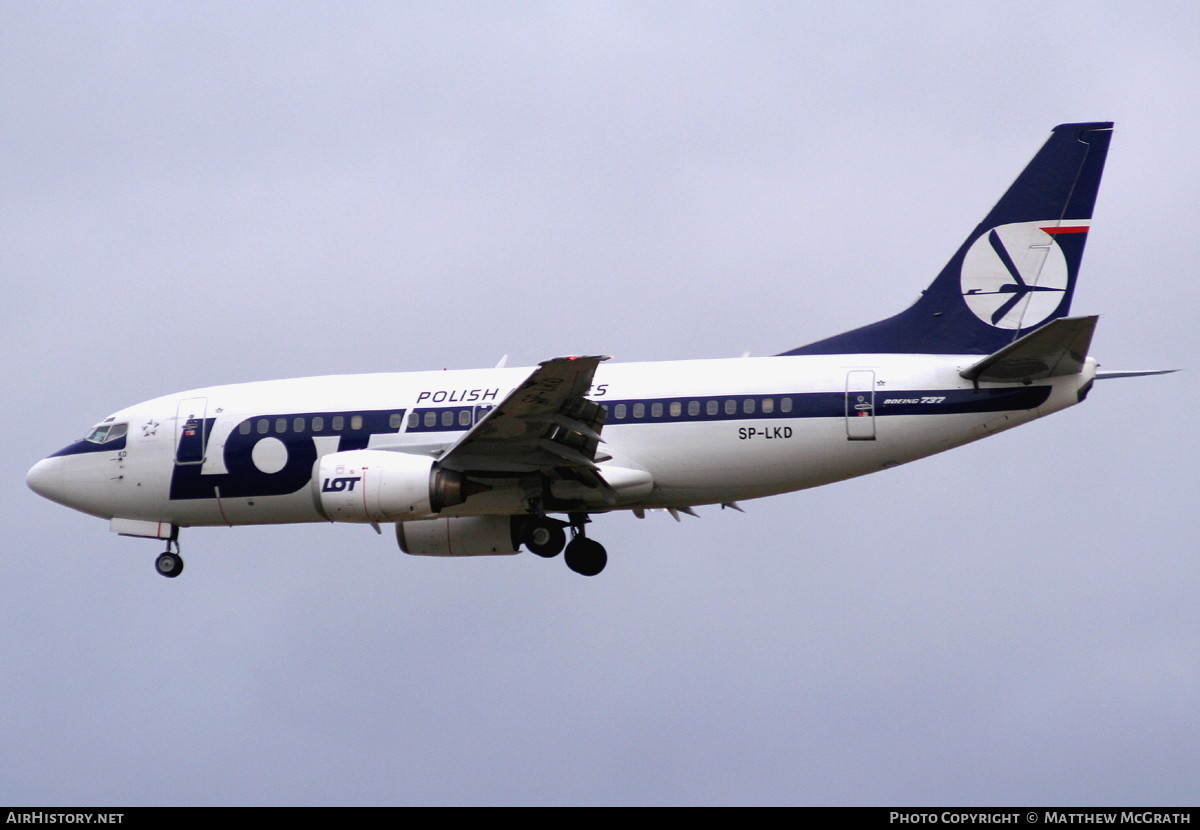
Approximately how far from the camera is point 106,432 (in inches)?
1416

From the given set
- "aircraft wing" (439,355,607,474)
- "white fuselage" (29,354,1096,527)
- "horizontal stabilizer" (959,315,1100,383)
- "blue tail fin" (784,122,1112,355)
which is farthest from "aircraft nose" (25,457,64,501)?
"horizontal stabilizer" (959,315,1100,383)

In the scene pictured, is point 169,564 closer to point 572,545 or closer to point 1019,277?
point 572,545

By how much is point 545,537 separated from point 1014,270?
10.7 m

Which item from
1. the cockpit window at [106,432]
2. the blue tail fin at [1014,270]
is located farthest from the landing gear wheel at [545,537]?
the cockpit window at [106,432]

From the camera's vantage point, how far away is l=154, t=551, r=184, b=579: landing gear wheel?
35656 millimetres

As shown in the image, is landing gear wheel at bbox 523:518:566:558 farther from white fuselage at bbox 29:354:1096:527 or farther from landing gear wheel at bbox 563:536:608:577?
white fuselage at bbox 29:354:1096:527

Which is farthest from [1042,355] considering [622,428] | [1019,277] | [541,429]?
[541,429]

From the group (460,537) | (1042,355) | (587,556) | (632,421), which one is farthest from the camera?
(460,537)

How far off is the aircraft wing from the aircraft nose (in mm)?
9785
